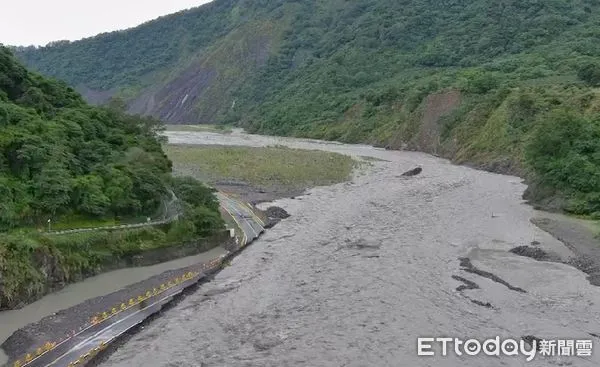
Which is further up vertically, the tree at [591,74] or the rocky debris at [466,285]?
the tree at [591,74]

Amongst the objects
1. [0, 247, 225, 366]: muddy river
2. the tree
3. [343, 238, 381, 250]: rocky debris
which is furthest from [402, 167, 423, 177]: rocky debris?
[0, 247, 225, 366]: muddy river

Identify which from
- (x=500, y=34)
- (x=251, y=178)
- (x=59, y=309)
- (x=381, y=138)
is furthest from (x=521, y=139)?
(x=500, y=34)

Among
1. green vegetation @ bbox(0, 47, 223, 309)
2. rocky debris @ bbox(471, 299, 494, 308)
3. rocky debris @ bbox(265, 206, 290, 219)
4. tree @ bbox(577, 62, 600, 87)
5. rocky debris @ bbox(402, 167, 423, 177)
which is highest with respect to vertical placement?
tree @ bbox(577, 62, 600, 87)

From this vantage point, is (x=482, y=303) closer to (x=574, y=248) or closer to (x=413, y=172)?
(x=574, y=248)

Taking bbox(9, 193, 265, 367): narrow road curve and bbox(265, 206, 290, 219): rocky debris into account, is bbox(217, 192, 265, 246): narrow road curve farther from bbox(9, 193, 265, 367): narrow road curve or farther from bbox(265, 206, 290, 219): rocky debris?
bbox(9, 193, 265, 367): narrow road curve

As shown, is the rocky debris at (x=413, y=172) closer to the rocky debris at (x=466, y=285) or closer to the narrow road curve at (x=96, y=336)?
the rocky debris at (x=466, y=285)

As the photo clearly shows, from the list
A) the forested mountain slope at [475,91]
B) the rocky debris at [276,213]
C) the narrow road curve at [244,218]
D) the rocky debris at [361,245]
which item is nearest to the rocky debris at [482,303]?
the rocky debris at [361,245]

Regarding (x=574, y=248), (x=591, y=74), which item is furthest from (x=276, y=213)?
(x=591, y=74)
